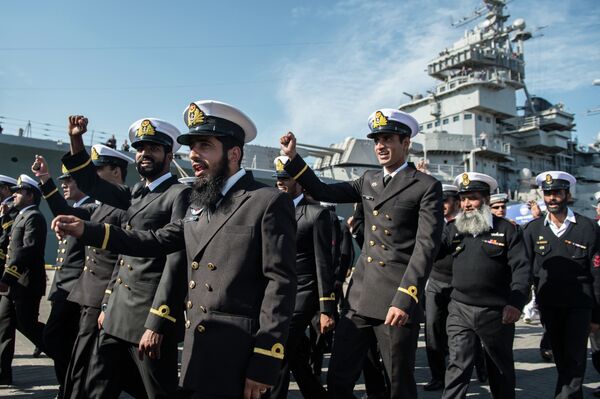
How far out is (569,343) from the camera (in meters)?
3.96

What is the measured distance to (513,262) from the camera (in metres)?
3.68

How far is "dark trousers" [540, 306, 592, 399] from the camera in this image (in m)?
3.85

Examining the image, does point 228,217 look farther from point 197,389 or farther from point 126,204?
point 126,204

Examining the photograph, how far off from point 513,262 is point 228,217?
253 centimetres

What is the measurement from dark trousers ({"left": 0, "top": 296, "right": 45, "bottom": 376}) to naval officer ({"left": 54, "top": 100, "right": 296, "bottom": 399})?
3217mm

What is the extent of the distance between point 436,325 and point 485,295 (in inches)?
63.0

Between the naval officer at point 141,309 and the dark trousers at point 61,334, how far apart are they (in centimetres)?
110

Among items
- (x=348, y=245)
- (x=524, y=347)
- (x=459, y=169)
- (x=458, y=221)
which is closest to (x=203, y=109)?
(x=458, y=221)

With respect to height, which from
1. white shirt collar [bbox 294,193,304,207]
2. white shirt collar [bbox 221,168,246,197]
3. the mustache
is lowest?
white shirt collar [bbox 221,168,246,197]

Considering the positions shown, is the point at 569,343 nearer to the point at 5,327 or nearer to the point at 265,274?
the point at 265,274

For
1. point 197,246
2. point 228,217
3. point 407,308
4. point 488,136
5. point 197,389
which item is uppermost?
point 488,136

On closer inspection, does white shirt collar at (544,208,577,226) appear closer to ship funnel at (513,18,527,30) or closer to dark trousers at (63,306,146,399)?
dark trousers at (63,306,146,399)

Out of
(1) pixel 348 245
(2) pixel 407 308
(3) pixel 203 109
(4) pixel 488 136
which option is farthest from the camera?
(4) pixel 488 136

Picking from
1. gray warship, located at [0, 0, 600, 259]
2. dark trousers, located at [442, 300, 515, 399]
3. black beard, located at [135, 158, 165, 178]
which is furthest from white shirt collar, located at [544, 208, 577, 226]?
gray warship, located at [0, 0, 600, 259]
